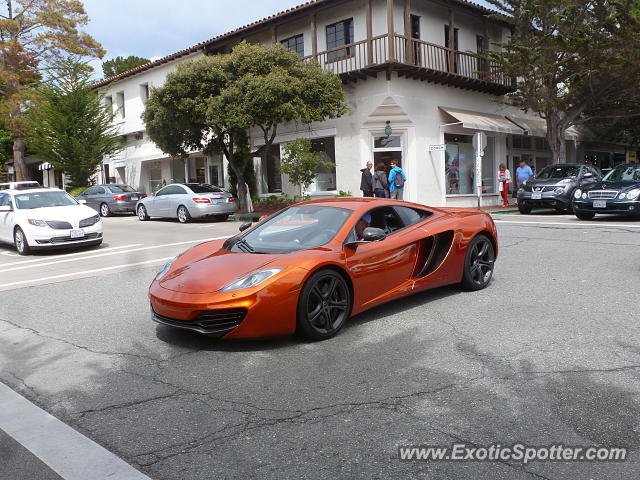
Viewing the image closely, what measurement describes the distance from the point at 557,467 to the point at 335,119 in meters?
21.3

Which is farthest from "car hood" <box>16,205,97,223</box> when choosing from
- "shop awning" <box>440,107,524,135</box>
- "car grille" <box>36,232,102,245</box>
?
"shop awning" <box>440,107,524,135</box>

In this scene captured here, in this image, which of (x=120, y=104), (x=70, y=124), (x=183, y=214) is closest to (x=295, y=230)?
(x=183, y=214)

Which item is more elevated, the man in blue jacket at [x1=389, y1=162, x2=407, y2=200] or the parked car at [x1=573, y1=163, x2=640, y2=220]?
the man in blue jacket at [x1=389, y1=162, x2=407, y2=200]

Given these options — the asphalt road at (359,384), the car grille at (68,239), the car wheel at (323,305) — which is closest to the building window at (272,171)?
the car grille at (68,239)

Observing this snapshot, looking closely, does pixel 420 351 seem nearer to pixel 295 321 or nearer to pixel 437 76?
pixel 295 321

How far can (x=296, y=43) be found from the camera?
25.0 metres

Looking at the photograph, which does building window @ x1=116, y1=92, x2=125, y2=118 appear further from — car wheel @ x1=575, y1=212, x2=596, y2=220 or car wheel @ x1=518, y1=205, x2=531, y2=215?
car wheel @ x1=575, y1=212, x2=596, y2=220

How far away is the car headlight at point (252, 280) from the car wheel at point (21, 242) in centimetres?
983

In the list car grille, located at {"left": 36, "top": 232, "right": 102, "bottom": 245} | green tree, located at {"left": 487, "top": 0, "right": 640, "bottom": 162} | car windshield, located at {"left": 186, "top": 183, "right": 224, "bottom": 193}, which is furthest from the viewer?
green tree, located at {"left": 487, "top": 0, "right": 640, "bottom": 162}

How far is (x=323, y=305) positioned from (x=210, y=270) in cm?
105

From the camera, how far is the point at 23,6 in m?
33.3

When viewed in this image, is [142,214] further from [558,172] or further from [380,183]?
[558,172]

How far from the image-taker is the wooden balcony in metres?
21.3

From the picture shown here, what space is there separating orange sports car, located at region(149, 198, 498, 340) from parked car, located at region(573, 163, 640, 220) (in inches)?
383
